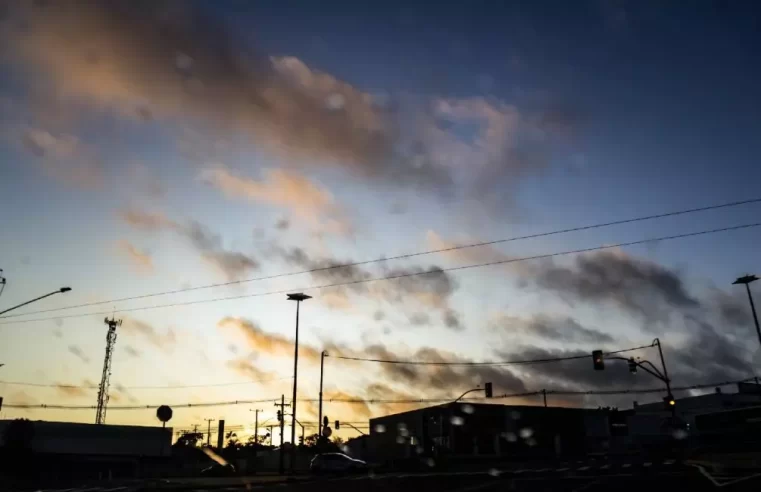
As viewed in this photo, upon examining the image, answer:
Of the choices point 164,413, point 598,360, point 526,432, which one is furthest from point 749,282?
point 164,413

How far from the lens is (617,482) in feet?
77.7

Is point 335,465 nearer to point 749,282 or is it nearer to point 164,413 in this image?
point 164,413

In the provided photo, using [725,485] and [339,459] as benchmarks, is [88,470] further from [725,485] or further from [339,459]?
[725,485]

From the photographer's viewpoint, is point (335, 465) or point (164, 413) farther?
point (335, 465)

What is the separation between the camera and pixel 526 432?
81375 mm

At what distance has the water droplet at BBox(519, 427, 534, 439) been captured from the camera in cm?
8112

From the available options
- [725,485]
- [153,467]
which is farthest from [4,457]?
[725,485]

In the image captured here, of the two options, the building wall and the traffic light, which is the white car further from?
the building wall

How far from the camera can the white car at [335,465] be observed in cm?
4234

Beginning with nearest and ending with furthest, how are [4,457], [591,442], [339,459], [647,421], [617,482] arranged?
1. [617,482]
2. [339,459]
3. [4,457]
4. [591,442]
5. [647,421]

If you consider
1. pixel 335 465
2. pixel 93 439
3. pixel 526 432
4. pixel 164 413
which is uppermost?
pixel 164 413

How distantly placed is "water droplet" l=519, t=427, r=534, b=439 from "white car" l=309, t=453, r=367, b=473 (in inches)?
1735

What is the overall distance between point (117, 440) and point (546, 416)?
60.6 m

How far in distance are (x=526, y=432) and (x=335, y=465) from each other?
46.6 meters
